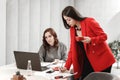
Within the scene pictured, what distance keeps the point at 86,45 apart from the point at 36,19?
1787 millimetres

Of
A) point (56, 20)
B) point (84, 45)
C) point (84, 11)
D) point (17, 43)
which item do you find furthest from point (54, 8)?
point (84, 45)

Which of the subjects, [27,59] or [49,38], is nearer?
[27,59]

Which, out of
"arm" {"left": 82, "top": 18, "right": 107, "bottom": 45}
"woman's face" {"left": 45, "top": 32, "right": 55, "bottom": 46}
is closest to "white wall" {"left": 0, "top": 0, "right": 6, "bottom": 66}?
"woman's face" {"left": 45, "top": 32, "right": 55, "bottom": 46}

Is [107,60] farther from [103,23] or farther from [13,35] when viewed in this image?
[103,23]

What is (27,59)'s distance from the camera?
98.6 inches

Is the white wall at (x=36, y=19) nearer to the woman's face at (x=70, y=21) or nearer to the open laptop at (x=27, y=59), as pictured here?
the open laptop at (x=27, y=59)

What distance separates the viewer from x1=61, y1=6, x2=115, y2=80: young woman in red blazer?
2307 millimetres

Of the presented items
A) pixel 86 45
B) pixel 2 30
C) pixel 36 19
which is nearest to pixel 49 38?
pixel 2 30

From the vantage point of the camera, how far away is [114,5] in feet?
14.7

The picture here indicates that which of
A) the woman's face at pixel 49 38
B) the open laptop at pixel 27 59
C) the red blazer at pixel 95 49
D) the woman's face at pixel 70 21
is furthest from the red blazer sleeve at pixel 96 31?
the woman's face at pixel 49 38

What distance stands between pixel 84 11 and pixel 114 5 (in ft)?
2.19

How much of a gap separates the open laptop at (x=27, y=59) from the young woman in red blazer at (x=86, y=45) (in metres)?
0.29

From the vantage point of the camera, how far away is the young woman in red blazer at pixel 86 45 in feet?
7.57

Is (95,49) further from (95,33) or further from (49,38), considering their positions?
(49,38)
